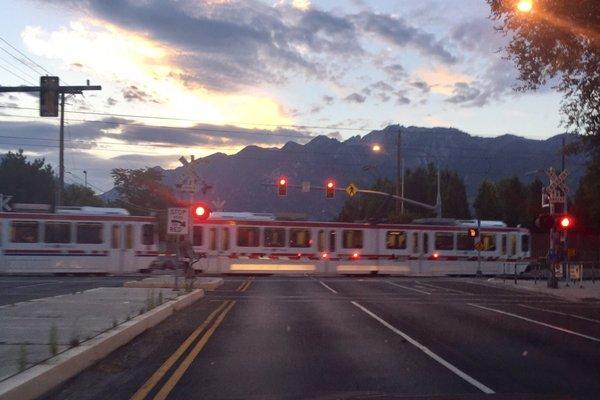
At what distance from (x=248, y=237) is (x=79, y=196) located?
59.4m

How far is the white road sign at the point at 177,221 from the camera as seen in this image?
25.0 meters

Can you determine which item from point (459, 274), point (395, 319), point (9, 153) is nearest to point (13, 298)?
point (395, 319)

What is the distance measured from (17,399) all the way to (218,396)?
2.27m

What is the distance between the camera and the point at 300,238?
46219 millimetres

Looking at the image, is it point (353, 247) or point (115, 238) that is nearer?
point (115, 238)

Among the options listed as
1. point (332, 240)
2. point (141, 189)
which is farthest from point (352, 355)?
point (141, 189)

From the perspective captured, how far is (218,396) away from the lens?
9.55 meters

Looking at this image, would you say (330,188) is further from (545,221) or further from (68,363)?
(68,363)

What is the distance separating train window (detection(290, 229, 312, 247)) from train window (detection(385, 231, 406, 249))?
495cm

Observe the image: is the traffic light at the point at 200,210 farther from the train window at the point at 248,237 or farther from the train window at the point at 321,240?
the train window at the point at 321,240

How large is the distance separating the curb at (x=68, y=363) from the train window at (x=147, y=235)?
87.3 feet

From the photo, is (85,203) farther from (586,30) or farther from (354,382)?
(354,382)

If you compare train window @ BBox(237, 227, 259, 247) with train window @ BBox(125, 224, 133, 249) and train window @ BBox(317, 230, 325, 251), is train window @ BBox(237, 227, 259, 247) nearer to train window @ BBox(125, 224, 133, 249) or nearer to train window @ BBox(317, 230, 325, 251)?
train window @ BBox(317, 230, 325, 251)

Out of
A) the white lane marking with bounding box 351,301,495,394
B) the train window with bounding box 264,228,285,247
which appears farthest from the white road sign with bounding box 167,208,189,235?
the train window with bounding box 264,228,285,247
